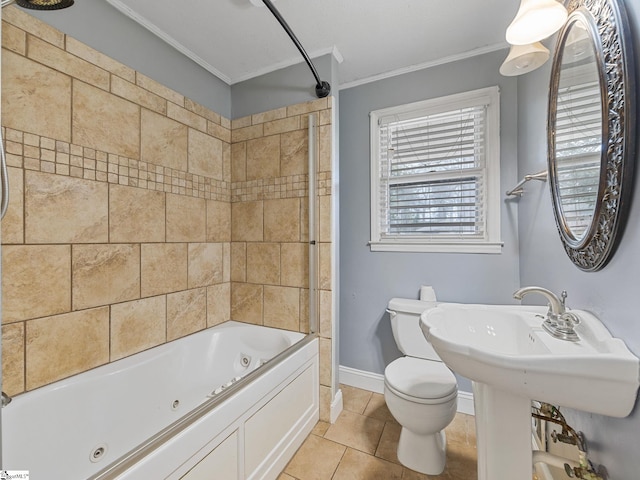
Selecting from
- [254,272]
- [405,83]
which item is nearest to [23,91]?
[254,272]

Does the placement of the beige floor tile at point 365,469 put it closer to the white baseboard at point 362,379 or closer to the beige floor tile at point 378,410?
the beige floor tile at point 378,410

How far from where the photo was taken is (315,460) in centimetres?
154

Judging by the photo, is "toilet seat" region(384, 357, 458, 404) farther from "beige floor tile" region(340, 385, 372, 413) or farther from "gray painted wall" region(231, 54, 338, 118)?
"gray painted wall" region(231, 54, 338, 118)

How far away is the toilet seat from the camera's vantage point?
1417mm

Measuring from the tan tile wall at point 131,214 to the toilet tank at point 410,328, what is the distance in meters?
0.46

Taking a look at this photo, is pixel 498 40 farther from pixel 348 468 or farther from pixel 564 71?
pixel 348 468

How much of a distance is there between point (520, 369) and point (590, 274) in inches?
19.2

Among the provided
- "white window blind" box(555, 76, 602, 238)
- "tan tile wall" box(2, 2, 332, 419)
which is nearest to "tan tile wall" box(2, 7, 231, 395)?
"tan tile wall" box(2, 2, 332, 419)

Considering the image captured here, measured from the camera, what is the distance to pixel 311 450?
1618mm

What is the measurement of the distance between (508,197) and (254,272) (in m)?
1.76

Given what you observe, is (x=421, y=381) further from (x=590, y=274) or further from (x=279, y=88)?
(x=279, y=88)

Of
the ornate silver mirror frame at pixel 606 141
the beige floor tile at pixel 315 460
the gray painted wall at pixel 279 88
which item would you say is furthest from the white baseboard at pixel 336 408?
the gray painted wall at pixel 279 88

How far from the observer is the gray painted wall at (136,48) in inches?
53.5

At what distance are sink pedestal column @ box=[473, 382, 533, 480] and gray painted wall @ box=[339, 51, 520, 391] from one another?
1.01m
